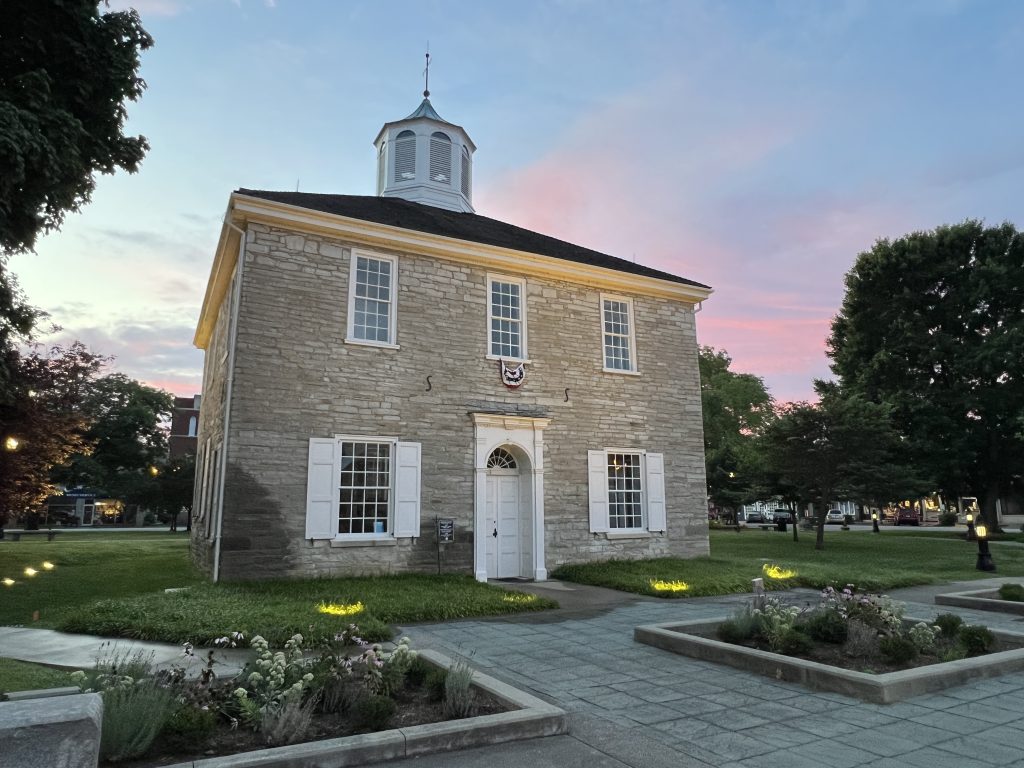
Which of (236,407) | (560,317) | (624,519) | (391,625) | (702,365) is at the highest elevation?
(702,365)

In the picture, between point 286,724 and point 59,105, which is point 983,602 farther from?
point 59,105

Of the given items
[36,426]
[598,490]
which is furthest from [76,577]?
[598,490]

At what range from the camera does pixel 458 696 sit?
15.7 ft

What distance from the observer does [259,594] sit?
10484 mm

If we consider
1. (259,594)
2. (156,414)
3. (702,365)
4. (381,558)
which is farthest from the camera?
(156,414)

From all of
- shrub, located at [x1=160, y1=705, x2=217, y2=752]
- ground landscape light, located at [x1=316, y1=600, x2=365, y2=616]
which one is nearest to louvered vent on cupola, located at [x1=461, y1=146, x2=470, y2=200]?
ground landscape light, located at [x1=316, y1=600, x2=365, y2=616]

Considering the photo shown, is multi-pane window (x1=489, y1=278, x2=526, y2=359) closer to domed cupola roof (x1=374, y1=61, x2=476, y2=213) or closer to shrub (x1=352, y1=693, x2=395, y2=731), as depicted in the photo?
domed cupola roof (x1=374, y1=61, x2=476, y2=213)

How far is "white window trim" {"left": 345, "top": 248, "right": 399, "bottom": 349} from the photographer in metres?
13.2

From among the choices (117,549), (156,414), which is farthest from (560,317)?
(156,414)

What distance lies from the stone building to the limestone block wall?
4 centimetres

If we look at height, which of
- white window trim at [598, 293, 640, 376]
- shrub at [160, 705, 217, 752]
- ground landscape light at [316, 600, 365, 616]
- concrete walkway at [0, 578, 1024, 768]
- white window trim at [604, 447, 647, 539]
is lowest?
concrete walkway at [0, 578, 1024, 768]

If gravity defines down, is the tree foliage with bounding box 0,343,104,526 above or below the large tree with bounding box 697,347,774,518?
below

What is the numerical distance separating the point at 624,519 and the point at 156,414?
48.3m

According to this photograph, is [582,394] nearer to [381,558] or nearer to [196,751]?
[381,558]
